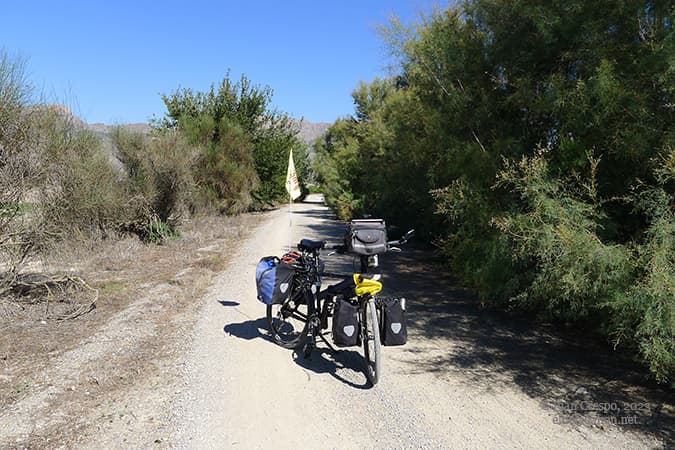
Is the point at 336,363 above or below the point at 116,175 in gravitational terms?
below

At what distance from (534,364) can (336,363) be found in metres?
2.21

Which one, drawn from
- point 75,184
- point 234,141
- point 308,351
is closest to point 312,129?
point 234,141

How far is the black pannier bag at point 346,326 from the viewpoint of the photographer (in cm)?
427

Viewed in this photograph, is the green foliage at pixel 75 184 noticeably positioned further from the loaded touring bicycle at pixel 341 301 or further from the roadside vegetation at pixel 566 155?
the roadside vegetation at pixel 566 155

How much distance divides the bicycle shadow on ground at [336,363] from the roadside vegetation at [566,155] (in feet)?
6.70

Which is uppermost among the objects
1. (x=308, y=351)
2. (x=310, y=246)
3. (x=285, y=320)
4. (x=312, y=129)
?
(x=312, y=129)

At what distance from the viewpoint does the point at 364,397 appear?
423cm

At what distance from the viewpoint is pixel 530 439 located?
11.5ft

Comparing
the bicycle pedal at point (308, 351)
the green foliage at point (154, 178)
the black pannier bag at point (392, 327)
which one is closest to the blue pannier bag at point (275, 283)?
the bicycle pedal at point (308, 351)

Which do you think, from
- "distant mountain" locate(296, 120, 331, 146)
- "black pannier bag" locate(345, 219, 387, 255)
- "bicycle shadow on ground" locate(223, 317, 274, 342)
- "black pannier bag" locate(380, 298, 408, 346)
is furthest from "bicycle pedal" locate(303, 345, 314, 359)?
"distant mountain" locate(296, 120, 331, 146)

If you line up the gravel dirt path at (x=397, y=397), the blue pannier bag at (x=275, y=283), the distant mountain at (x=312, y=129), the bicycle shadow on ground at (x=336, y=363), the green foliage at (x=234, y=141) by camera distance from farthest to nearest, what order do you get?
the distant mountain at (x=312, y=129) → the green foliage at (x=234, y=141) → the blue pannier bag at (x=275, y=283) → the bicycle shadow on ground at (x=336, y=363) → the gravel dirt path at (x=397, y=397)

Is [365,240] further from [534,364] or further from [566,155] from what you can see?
[566,155]

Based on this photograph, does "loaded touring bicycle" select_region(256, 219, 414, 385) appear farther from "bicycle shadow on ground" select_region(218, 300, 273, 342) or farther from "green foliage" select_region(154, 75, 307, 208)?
"green foliage" select_region(154, 75, 307, 208)

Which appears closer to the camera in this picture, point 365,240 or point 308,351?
point 365,240
